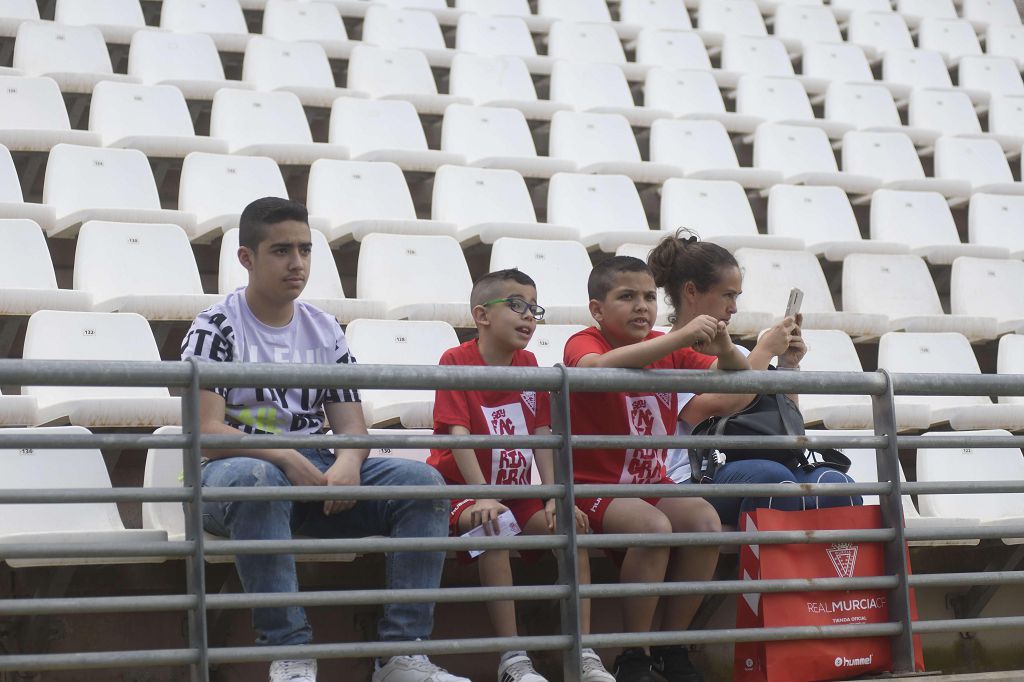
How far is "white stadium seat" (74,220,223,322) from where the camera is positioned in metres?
4.15

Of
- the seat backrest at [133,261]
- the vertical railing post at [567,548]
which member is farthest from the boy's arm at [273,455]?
the seat backrest at [133,261]

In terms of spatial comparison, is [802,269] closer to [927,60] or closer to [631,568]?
[631,568]

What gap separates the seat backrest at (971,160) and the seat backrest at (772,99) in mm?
712

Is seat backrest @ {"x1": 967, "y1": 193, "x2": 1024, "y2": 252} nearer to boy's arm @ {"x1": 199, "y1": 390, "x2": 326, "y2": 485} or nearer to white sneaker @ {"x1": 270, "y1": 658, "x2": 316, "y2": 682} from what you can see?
boy's arm @ {"x1": 199, "y1": 390, "x2": 326, "y2": 485}

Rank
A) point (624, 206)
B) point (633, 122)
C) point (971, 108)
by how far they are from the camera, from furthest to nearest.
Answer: point (971, 108) → point (633, 122) → point (624, 206)

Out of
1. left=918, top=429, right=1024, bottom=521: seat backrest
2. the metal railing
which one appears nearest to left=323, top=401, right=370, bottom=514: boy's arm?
the metal railing

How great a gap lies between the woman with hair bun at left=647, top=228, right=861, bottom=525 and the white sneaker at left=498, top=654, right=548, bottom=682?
654 mm

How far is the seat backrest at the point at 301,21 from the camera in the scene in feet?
22.4

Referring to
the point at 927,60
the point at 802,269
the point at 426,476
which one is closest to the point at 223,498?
the point at 426,476

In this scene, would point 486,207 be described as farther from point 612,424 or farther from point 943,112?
point 943,112

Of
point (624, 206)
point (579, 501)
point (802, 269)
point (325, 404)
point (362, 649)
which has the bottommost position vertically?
point (362, 649)

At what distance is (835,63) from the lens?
7.98 metres

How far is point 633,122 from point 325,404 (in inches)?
155

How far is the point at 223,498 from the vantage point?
2.43 m
